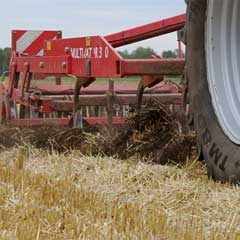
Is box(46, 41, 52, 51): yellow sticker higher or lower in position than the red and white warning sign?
higher

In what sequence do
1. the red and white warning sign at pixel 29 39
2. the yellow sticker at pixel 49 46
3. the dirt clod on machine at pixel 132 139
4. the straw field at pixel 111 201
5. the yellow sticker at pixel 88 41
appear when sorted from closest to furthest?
the straw field at pixel 111 201, the dirt clod on machine at pixel 132 139, the yellow sticker at pixel 88 41, the yellow sticker at pixel 49 46, the red and white warning sign at pixel 29 39

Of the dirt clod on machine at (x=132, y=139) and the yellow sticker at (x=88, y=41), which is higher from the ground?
the yellow sticker at (x=88, y=41)

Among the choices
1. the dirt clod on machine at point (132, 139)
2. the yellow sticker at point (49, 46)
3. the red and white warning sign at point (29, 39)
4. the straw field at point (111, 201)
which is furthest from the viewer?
the red and white warning sign at point (29, 39)

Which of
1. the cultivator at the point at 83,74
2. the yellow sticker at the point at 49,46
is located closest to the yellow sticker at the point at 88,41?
the cultivator at the point at 83,74

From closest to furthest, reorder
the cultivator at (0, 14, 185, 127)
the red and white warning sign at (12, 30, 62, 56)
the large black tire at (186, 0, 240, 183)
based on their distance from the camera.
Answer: the large black tire at (186, 0, 240, 183) → the cultivator at (0, 14, 185, 127) → the red and white warning sign at (12, 30, 62, 56)

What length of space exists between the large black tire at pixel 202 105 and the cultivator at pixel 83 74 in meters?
0.81

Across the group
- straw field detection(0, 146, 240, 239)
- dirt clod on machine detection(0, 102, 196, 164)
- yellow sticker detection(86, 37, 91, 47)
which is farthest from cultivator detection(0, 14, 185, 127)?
straw field detection(0, 146, 240, 239)

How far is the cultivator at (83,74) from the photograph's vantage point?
4816 mm

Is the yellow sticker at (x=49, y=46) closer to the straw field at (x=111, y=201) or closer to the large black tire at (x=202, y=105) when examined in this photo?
the straw field at (x=111, y=201)

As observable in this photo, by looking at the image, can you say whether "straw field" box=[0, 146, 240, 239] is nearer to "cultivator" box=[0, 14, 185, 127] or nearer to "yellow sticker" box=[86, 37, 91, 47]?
"cultivator" box=[0, 14, 185, 127]

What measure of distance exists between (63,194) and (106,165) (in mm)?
869

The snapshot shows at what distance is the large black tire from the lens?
3.59m

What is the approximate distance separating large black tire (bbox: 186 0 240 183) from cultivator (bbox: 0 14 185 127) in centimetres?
81

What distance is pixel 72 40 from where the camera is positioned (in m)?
5.78
